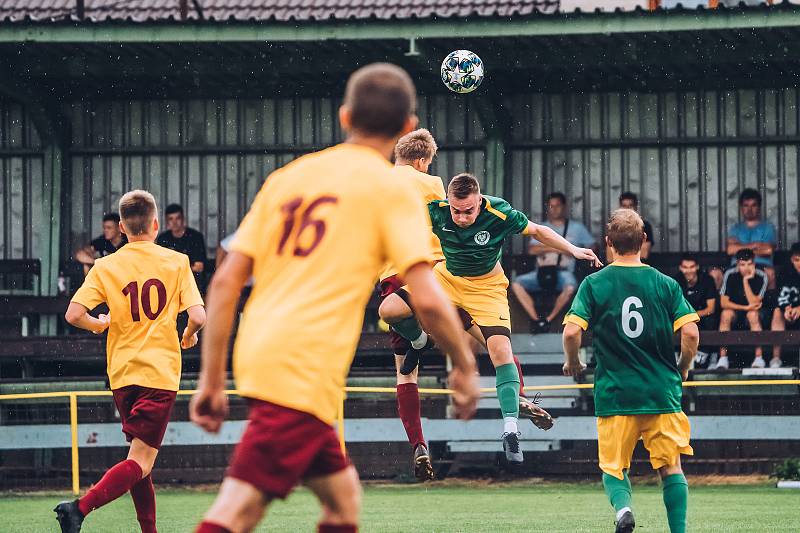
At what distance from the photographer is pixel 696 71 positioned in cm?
1791

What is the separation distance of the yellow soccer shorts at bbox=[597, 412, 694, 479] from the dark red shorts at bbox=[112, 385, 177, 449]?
265cm

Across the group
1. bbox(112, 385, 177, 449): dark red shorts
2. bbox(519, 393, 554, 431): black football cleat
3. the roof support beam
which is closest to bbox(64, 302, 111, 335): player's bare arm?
bbox(112, 385, 177, 449): dark red shorts

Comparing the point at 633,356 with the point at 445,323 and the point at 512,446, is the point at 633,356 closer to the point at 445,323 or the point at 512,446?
the point at 512,446

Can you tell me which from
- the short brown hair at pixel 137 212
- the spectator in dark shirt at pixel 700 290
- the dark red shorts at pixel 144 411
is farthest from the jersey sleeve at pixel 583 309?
the spectator in dark shirt at pixel 700 290

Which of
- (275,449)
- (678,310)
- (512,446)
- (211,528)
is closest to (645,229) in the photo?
(512,446)

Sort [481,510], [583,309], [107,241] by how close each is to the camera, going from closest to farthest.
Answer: [583,309] → [481,510] → [107,241]

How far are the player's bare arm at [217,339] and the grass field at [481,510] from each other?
636 cm

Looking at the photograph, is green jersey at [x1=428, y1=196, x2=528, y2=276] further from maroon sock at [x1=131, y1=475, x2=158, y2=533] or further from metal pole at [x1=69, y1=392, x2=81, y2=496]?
metal pole at [x1=69, y1=392, x2=81, y2=496]

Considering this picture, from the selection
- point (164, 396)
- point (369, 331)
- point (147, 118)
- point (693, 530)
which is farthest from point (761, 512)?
point (147, 118)

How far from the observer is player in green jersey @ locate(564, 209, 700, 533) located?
767 cm

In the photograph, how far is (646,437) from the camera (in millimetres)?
7789

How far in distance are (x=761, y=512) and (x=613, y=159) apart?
7.67 meters

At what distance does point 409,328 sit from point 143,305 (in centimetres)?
217

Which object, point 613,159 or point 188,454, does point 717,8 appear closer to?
point 613,159
